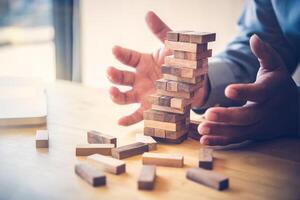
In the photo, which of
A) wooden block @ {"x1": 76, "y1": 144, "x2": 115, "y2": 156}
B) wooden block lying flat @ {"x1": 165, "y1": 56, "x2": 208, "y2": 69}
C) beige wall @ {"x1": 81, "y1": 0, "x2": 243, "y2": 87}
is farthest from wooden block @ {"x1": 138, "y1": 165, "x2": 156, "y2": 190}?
beige wall @ {"x1": 81, "y1": 0, "x2": 243, "y2": 87}

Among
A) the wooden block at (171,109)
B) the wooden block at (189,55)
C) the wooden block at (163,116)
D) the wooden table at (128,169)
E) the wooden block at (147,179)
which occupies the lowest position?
the wooden table at (128,169)

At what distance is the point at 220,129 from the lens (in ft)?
2.66

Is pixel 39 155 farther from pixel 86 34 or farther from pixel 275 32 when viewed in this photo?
pixel 86 34

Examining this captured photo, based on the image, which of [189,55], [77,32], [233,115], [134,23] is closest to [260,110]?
[233,115]

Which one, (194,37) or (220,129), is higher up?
(194,37)

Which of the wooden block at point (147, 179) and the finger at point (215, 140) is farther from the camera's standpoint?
the finger at point (215, 140)

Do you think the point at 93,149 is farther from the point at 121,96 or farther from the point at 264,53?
the point at 264,53

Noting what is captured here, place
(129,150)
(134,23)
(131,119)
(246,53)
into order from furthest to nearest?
(134,23) → (246,53) → (131,119) → (129,150)

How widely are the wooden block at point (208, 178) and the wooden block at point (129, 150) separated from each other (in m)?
0.12

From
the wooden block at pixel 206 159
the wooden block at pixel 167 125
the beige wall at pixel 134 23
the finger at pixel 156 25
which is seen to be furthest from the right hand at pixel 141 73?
the beige wall at pixel 134 23

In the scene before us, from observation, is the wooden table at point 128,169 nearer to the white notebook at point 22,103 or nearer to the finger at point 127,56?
the white notebook at point 22,103

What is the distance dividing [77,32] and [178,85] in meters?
1.20

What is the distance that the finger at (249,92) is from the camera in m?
0.76

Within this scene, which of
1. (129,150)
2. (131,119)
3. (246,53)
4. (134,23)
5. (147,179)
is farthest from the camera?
(134,23)
